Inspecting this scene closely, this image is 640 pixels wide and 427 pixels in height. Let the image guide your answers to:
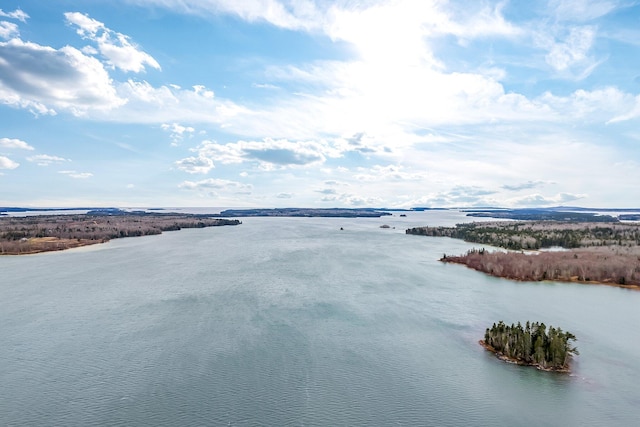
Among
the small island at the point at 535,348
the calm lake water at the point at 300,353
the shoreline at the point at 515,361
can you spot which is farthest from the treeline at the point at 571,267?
the shoreline at the point at 515,361

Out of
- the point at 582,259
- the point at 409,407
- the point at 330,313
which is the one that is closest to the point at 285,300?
the point at 330,313

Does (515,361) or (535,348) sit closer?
(535,348)

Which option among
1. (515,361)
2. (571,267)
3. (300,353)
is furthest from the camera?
(571,267)

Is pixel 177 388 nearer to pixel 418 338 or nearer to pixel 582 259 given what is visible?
pixel 418 338

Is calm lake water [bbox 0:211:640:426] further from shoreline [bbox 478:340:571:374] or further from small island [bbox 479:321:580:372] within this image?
small island [bbox 479:321:580:372]

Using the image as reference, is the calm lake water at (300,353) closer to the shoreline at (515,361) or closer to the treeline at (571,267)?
the shoreline at (515,361)

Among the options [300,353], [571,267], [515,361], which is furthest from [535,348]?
[571,267]

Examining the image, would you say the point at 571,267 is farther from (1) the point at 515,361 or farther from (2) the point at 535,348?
(1) the point at 515,361
